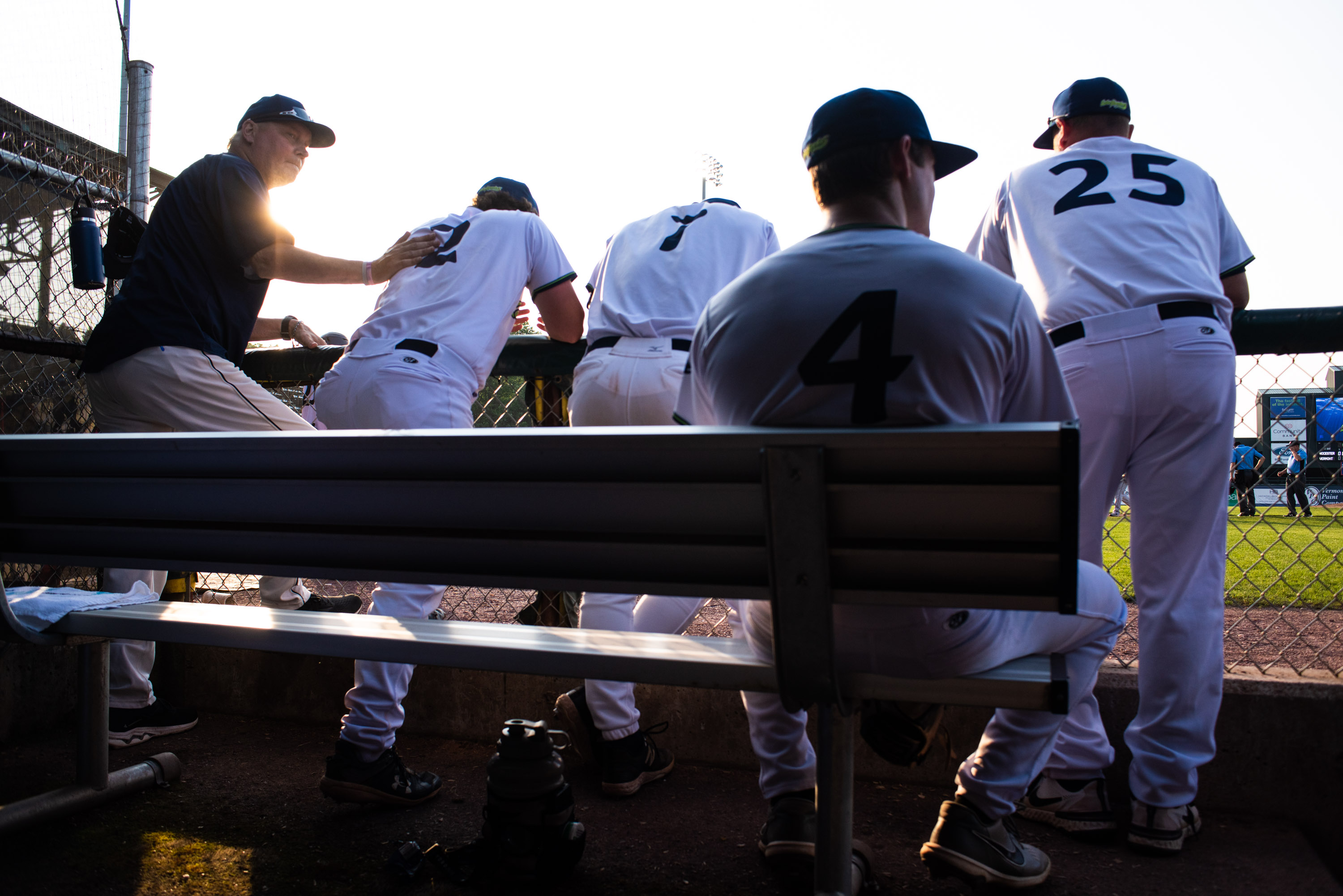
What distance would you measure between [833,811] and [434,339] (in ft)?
6.82

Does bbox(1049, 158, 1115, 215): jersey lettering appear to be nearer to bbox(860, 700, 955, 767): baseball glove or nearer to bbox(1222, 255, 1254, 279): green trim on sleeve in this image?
bbox(1222, 255, 1254, 279): green trim on sleeve

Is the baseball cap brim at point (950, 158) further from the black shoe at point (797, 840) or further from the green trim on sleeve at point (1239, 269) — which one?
the black shoe at point (797, 840)

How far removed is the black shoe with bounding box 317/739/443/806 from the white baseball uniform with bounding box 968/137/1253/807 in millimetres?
1802

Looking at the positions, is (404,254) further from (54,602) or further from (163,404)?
(54,602)

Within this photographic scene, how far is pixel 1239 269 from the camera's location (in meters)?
2.70

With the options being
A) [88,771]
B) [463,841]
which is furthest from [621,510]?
[88,771]

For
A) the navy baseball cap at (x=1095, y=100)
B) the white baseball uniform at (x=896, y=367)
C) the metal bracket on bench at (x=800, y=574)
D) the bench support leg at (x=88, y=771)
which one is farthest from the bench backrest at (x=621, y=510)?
the navy baseball cap at (x=1095, y=100)

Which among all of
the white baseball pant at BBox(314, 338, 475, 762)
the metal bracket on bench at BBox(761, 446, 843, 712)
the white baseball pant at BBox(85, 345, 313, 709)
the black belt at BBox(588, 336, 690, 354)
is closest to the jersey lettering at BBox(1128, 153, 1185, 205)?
the black belt at BBox(588, 336, 690, 354)

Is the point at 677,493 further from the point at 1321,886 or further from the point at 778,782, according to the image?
the point at 1321,886

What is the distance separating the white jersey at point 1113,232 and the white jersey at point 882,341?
3.45 feet

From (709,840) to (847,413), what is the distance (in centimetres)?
131

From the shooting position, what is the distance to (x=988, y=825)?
191cm

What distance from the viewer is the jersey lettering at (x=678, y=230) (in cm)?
310

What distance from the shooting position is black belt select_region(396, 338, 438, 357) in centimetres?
288
